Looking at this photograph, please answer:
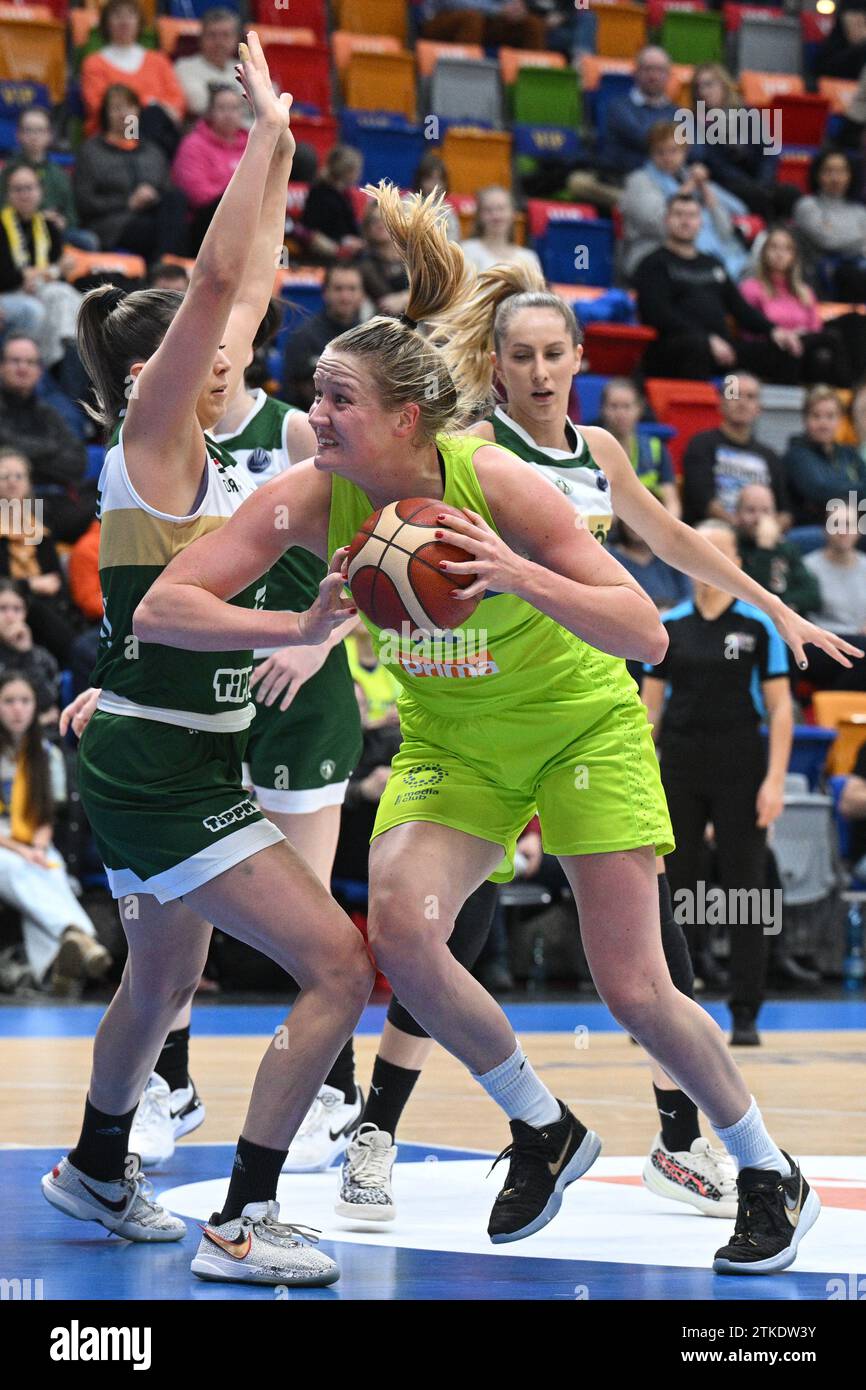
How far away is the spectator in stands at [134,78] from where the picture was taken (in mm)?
12531

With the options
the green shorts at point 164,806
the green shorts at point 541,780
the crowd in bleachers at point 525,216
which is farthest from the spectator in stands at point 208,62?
the green shorts at point 164,806

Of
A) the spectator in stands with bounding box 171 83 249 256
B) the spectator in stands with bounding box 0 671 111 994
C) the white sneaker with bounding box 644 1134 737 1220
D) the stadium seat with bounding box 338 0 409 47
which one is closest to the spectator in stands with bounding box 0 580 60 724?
the spectator in stands with bounding box 0 671 111 994

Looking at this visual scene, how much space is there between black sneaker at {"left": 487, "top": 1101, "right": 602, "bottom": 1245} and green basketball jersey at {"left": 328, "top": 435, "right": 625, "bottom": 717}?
790 millimetres

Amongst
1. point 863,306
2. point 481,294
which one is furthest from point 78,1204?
point 863,306

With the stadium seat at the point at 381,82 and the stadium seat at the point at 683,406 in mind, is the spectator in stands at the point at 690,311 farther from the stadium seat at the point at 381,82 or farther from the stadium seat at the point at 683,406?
the stadium seat at the point at 381,82

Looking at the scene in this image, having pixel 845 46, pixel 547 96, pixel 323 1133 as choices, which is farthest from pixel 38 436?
pixel 845 46

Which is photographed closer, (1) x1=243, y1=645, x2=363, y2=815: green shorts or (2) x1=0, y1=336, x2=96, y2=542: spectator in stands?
(1) x1=243, y1=645, x2=363, y2=815: green shorts

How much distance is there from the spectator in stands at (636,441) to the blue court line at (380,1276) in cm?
724

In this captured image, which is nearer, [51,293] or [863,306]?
[51,293]

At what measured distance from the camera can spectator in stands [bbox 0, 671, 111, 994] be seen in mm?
8867

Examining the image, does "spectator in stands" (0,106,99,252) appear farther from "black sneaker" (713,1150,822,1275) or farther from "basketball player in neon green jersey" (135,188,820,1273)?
"black sneaker" (713,1150,822,1275)

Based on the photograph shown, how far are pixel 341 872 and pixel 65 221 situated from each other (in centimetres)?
478
